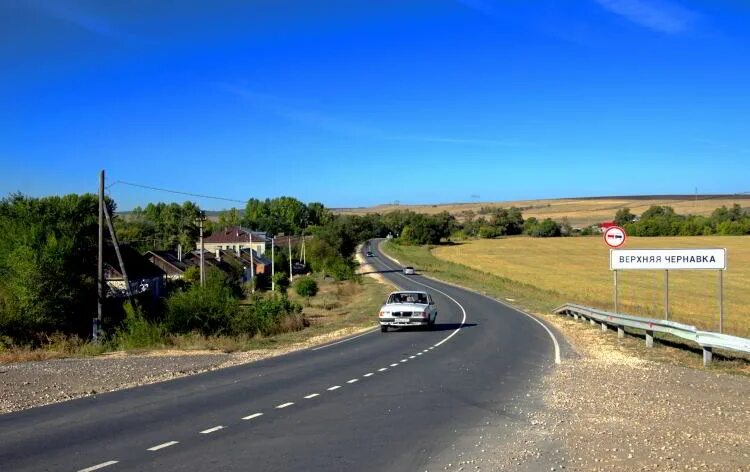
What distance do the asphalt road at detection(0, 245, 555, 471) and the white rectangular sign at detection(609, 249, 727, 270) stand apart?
530cm

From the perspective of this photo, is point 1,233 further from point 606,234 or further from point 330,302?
point 330,302

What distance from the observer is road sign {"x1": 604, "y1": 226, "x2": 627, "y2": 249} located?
854 inches

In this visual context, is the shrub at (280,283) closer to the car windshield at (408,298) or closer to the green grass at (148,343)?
the green grass at (148,343)

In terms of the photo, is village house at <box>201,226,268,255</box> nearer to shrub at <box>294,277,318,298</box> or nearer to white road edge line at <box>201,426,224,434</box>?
shrub at <box>294,277,318,298</box>

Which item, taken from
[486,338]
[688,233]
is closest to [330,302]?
[486,338]

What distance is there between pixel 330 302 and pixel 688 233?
370 ft

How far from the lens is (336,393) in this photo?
11727mm


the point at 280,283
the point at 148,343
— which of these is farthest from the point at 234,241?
the point at 148,343

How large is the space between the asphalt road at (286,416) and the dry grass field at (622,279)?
49.0 feet

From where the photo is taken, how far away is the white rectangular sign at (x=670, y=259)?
19.0 m

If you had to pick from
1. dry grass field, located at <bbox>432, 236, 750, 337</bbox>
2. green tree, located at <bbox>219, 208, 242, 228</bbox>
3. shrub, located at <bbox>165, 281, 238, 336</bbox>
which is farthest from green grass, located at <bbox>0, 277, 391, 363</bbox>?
green tree, located at <bbox>219, 208, 242, 228</bbox>

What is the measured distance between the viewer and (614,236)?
2192 cm

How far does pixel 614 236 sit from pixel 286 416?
15275 millimetres

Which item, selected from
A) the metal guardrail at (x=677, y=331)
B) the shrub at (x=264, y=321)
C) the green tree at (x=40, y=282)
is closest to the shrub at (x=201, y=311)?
the shrub at (x=264, y=321)
